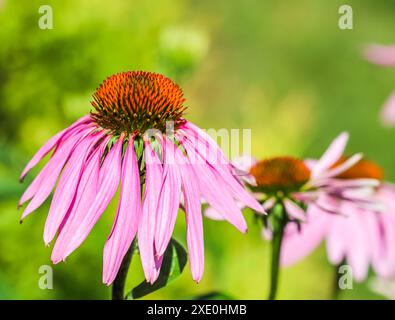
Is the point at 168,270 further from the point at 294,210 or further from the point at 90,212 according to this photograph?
the point at 294,210

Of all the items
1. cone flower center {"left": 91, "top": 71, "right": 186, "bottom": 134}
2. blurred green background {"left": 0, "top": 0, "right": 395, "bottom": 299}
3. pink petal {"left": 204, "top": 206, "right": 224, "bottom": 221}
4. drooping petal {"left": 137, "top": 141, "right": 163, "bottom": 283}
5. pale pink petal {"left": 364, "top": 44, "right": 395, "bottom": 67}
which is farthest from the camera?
blurred green background {"left": 0, "top": 0, "right": 395, "bottom": 299}

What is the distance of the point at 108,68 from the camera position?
1373 mm

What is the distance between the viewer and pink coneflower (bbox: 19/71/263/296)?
514mm

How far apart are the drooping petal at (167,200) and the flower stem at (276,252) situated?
7.5 inches

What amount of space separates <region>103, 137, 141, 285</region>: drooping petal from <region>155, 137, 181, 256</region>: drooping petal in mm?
18

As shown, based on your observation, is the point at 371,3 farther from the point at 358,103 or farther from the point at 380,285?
the point at 380,285

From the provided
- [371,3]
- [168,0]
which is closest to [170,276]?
[168,0]

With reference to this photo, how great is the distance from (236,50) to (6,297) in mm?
1914

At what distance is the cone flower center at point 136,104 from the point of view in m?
0.62

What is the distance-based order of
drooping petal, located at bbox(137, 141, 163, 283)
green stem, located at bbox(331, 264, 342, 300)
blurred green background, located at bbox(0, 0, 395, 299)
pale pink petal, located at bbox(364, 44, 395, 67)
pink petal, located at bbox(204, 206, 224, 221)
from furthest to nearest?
blurred green background, located at bbox(0, 0, 395, 299)
pale pink petal, located at bbox(364, 44, 395, 67)
green stem, located at bbox(331, 264, 342, 300)
pink petal, located at bbox(204, 206, 224, 221)
drooping petal, located at bbox(137, 141, 163, 283)

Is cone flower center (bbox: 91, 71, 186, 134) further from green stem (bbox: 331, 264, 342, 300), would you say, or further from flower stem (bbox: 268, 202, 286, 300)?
green stem (bbox: 331, 264, 342, 300)

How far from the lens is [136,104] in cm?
62

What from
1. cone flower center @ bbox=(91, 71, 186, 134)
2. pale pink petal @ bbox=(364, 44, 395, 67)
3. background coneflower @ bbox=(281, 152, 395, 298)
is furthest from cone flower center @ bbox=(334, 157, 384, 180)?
cone flower center @ bbox=(91, 71, 186, 134)

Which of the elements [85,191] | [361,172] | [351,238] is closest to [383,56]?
[361,172]
